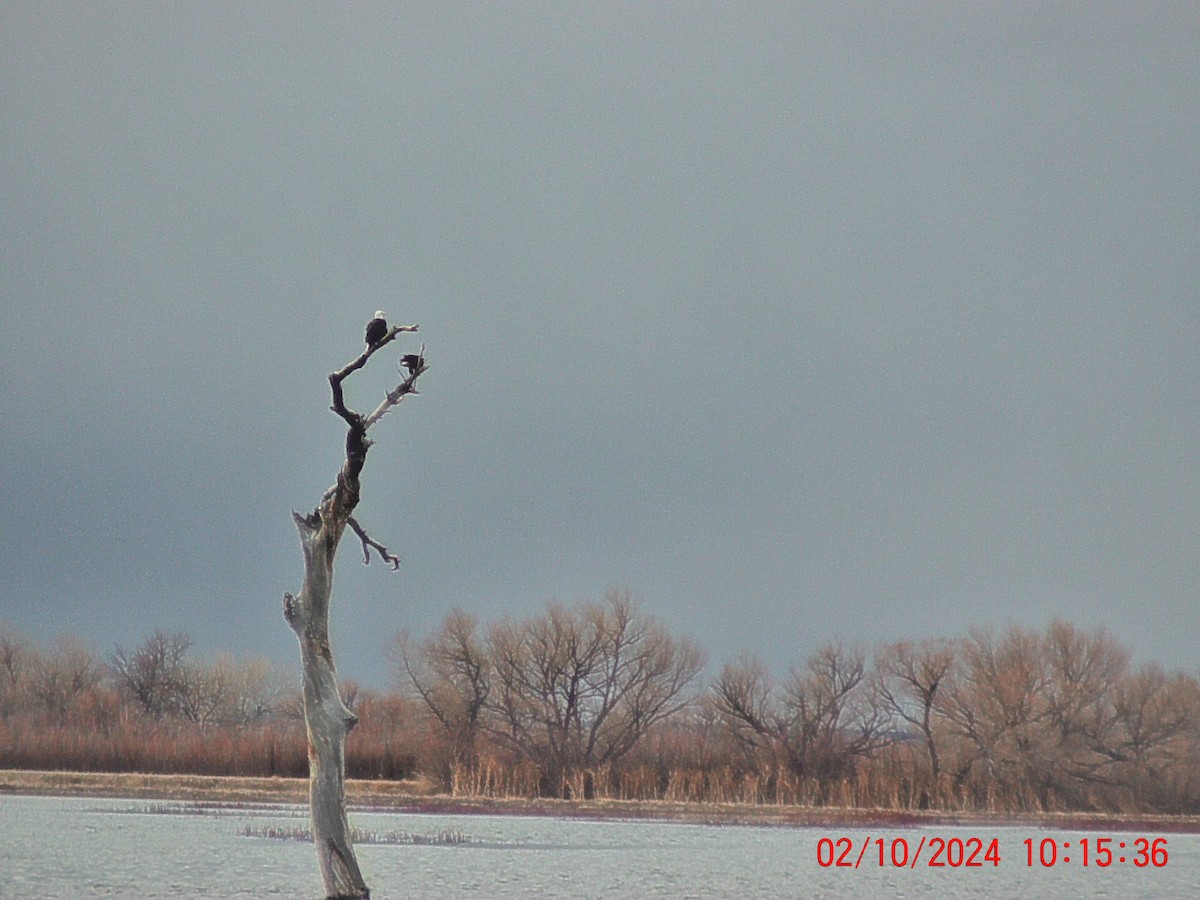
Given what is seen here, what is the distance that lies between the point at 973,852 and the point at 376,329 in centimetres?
1956

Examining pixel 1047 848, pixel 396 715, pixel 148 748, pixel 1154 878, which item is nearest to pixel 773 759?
pixel 396 715

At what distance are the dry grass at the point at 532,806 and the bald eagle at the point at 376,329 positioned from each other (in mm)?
23692

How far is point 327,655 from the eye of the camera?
39.0 feet

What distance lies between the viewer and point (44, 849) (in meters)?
20.8

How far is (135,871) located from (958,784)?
1005 inches

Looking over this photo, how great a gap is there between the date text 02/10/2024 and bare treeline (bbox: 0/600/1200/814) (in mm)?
7997

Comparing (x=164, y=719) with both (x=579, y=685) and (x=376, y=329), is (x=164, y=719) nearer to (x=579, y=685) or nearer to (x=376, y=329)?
(x=579, y=685)

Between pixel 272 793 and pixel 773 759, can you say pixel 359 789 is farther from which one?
pixel 773 759

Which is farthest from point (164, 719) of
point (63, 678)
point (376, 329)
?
point (376, 329)

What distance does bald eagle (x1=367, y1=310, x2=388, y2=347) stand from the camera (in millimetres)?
11164
